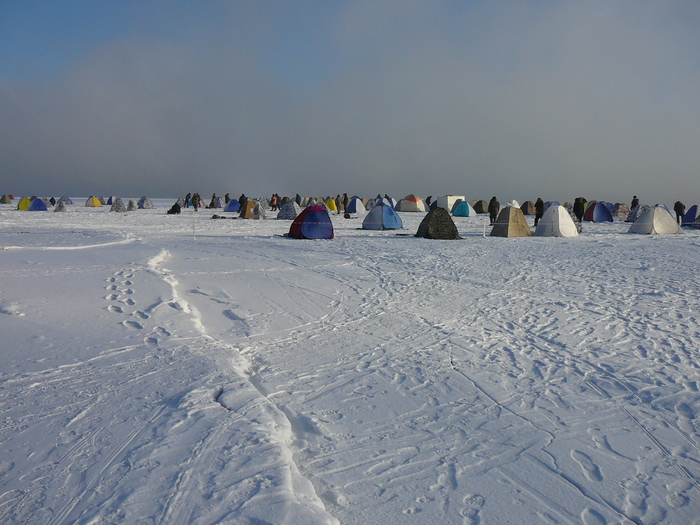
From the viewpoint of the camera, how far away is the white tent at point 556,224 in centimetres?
2106

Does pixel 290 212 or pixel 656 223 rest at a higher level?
pixel 656 223

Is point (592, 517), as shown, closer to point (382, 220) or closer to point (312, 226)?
point (312, 226)

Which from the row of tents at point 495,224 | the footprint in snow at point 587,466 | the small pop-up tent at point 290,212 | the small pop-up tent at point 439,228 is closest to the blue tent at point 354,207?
the small pop-up tent at point 290,212

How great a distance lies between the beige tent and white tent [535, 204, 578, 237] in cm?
82

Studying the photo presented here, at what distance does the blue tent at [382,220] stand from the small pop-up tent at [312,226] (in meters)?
4.85

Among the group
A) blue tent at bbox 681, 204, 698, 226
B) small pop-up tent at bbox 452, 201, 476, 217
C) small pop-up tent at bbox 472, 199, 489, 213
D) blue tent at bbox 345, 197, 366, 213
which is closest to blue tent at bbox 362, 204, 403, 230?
blue tent at bbox 681, 204, 698, 226

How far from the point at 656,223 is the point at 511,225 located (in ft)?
22.4

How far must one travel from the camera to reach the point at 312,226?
18938 millimetres

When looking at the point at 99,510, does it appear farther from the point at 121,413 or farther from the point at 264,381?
the point at 264,381

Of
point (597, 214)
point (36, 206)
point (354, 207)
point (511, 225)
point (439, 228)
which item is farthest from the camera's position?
point (354, 207)

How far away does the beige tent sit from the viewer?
20.6 meters

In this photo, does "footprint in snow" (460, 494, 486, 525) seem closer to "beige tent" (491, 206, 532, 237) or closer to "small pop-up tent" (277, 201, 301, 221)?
"beige tent" (491, 206, 532, 237)

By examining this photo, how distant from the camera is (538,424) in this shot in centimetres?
445

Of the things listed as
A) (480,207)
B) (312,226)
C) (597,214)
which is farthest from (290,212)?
(480,207)
